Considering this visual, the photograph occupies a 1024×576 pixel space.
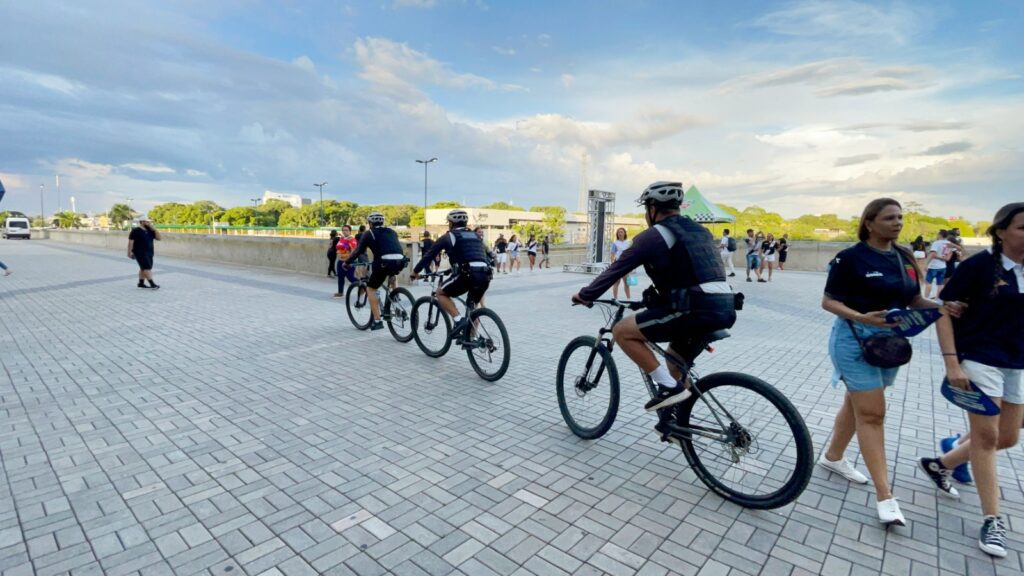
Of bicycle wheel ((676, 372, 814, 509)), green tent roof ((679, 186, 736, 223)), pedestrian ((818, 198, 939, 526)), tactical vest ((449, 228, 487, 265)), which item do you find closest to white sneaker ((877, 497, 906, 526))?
pedestrian ((818, 198, 939, 526))

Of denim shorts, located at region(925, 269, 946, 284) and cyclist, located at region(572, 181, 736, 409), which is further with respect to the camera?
denim shorts, located at region(925, 269, 946, 284)

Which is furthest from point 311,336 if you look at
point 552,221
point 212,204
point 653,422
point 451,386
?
point 212,204

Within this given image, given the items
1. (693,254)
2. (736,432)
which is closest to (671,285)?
(693,254)

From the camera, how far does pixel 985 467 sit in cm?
283

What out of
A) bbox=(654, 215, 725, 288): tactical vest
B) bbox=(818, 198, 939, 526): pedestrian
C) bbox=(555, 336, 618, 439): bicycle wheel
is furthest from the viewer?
bbox=(555, 336, 618, 439): bicycle wheel

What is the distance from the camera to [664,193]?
3.32 meters

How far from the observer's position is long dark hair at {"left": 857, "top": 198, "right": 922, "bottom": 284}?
2873 millimetres

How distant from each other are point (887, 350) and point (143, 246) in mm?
15249

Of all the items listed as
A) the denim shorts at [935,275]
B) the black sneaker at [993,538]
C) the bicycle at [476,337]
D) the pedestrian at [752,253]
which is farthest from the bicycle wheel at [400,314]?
the pedestrian at [752,253]

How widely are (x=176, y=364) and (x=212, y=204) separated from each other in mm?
158045

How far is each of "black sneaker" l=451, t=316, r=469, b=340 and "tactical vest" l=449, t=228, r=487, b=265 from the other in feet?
2.22

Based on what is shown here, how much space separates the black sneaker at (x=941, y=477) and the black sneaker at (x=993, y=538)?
1.75 ft

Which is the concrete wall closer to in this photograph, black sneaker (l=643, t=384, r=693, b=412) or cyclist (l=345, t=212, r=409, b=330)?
cyclist (l=345, t=212, r=409, b=330)

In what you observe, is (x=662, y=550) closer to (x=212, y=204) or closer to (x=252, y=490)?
(x=252, y=490)
